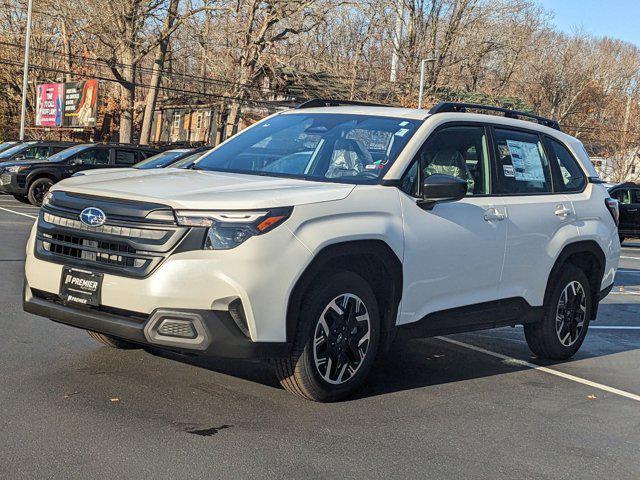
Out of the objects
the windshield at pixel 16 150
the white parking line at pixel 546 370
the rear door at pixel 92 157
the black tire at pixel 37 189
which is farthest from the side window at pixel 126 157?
the white parking line at pixel 546 370

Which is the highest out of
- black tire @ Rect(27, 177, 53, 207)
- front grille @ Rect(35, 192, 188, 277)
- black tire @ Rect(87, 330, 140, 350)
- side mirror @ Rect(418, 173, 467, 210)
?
side mirror @ Rect(418, 173, 467, 210)

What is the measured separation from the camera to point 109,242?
4848mm

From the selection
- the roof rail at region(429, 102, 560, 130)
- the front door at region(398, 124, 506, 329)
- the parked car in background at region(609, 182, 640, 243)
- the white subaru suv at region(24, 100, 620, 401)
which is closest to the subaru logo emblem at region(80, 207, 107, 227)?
the white subaru suv at region(24, 100, 620, 401)

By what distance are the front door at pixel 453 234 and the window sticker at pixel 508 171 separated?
0.66 feet

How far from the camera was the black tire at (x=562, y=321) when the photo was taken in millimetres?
7039

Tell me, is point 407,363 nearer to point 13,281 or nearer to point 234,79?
point 13,281

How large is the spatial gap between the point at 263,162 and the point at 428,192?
120 centimetres

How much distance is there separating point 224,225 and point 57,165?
18548 millimetres

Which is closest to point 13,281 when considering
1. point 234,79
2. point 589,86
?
point 234,79

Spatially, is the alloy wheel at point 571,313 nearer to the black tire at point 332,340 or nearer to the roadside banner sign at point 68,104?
the black tire at point 332,340

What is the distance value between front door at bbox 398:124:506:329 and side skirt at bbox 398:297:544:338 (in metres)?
0.03

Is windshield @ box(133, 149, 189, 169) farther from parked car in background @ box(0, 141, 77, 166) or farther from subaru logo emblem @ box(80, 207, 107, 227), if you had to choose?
subaru logo emblem @ box(80, 207, 107, 227)

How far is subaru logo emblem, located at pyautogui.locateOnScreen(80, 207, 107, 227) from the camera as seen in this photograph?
16.0 ft

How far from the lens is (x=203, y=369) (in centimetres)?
586
